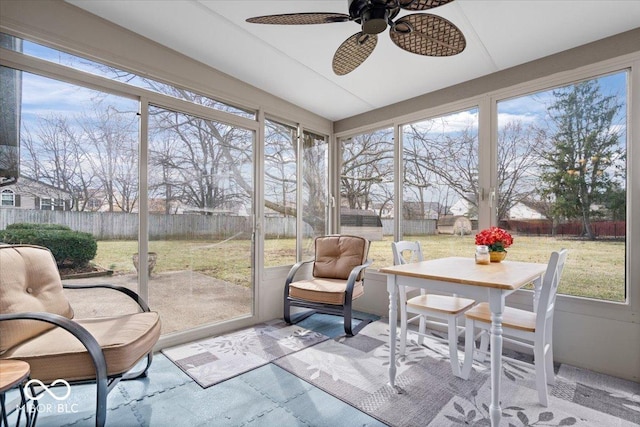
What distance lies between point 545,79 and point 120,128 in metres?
3.60

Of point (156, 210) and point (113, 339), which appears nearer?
point (113, 339)

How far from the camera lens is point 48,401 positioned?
1.96 metres

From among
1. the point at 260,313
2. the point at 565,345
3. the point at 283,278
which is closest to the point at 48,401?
the point at 260,313

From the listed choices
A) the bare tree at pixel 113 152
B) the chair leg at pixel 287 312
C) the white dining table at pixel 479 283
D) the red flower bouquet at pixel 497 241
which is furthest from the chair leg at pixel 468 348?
the bare tree at pixel 113 152

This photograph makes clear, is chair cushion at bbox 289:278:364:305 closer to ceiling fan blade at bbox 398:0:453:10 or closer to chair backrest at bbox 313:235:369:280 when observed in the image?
chair backrest at bbox 313:235:369:280

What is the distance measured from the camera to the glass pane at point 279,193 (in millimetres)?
3682

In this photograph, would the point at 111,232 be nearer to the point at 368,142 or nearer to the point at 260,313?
the point at 260,313

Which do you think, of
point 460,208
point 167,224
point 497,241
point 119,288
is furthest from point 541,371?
point 167,224

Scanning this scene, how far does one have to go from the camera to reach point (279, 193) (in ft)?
12.5

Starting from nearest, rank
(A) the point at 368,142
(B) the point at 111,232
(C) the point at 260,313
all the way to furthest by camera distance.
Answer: (B) the point at 111,232 → (C) the point at 260,313 → (A) the point at 368,142

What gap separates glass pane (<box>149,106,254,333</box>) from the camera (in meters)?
2.79

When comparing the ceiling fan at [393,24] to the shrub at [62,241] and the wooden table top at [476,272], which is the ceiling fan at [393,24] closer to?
the wooden table top at [476,272]

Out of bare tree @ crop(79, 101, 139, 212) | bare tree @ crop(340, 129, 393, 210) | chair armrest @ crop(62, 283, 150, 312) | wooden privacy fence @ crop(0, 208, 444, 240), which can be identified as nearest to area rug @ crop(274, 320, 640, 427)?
chair armrest @ crop(62, 283, 150, 312)

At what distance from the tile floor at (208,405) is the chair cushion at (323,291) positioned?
930 millimetres
